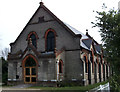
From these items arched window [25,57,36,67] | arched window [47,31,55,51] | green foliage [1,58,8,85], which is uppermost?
arched window [47,31,55,51]

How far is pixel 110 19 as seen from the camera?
50.9ft

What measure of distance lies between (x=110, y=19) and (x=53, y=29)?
12.7 m

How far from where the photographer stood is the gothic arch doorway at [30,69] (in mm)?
24281

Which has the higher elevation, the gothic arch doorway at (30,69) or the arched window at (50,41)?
the arched window at (50,41)

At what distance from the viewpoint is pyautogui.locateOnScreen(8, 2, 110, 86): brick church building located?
2330 cm

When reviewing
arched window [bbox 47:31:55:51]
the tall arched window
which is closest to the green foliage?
the tall arched window

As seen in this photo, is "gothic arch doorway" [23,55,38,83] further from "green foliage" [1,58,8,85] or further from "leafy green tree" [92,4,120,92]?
"leafy green tree" [92,4,120,92]

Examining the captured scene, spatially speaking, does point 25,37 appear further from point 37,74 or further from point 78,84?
point 78,84

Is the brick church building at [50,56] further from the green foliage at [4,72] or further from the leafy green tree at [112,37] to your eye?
the leafy green tree at [112,37]

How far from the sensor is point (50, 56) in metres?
22.9

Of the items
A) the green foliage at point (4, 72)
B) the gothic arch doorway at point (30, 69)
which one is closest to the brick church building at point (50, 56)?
the gothic arch doorway at point (30, 69)

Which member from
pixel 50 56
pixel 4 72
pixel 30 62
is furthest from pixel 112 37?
pixel 4 72

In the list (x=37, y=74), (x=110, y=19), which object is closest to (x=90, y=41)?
(x=37, y=74)

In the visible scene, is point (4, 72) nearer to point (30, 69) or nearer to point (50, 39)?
point (30, 69)
